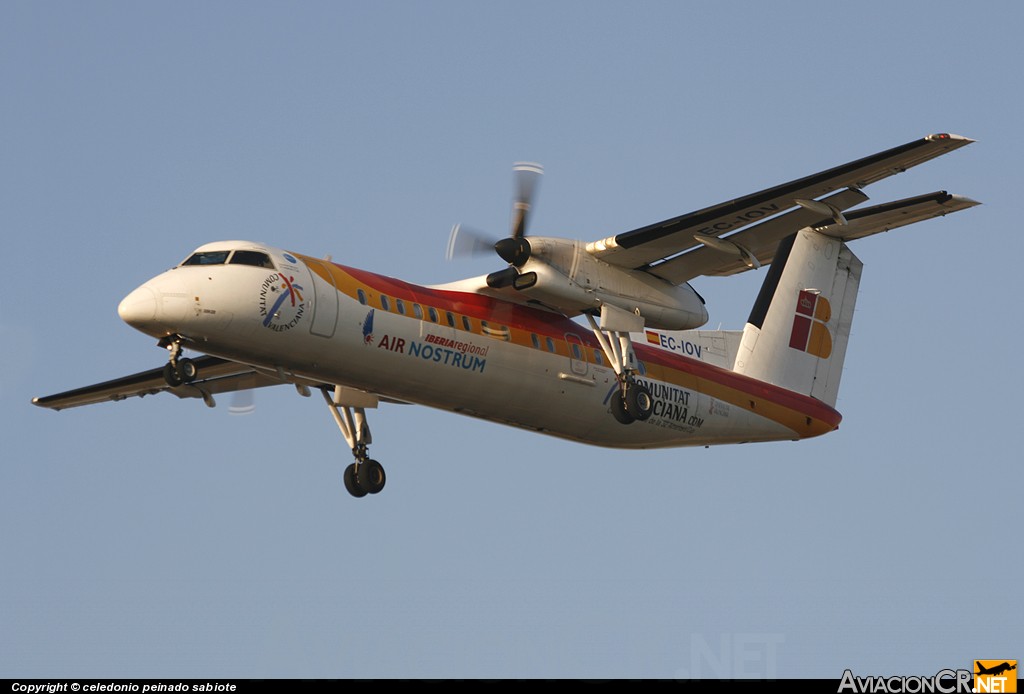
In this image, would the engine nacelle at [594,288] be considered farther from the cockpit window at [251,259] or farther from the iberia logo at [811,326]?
the cockpit window at [251,259]

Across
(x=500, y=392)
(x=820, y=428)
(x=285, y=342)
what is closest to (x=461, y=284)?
(x=500, y=392)

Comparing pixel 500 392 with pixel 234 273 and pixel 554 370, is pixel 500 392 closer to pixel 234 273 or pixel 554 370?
pixel 554 370

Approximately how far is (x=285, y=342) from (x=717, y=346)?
8.84 m

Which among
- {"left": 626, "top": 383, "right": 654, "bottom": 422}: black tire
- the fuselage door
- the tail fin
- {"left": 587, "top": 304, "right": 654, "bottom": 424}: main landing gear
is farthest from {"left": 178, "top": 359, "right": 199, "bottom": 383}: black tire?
the tail fin

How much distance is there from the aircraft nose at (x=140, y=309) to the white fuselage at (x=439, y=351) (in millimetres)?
17

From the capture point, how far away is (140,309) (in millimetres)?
17219

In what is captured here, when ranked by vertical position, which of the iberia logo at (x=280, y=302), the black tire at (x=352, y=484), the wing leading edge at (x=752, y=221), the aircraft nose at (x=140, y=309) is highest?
the wing leading edge at (x=752, y=221)

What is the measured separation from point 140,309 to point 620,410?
7.13 meters

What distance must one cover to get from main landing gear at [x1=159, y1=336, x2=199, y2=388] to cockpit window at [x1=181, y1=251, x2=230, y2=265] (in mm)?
1035

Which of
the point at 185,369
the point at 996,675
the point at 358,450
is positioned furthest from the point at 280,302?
the point at 996,675

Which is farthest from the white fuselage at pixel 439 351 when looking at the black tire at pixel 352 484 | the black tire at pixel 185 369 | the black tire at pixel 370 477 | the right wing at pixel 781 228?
the black tire at pixel 352 484

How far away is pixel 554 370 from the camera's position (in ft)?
67.6

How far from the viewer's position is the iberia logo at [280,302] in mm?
17844

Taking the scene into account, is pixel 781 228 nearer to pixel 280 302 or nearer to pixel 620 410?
pixel 620 410
